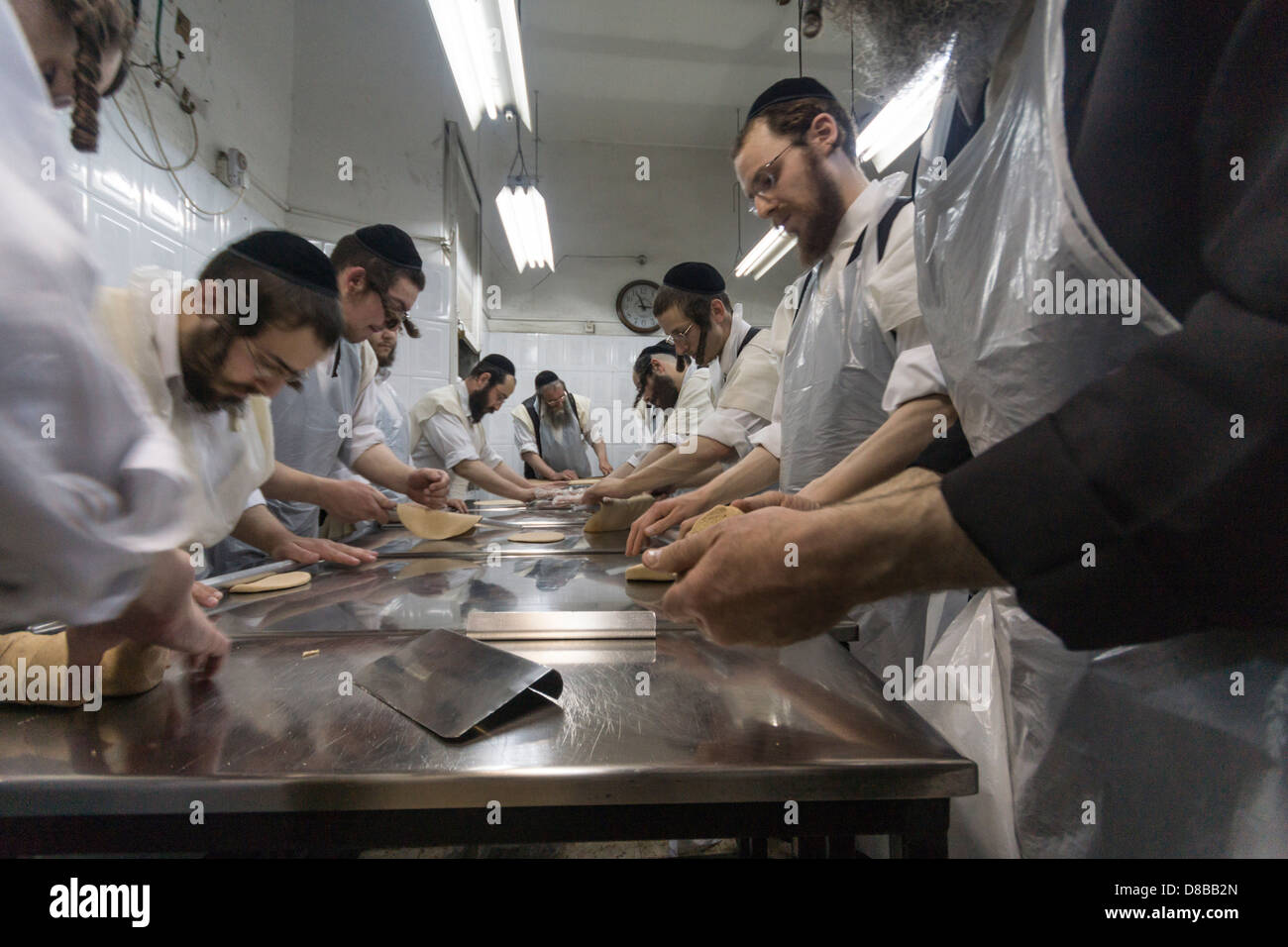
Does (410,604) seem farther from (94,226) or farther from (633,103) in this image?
(633,103)

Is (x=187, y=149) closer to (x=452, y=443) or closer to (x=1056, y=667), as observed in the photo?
(x=452, y=443)

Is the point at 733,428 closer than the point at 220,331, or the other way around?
the point at 220,331

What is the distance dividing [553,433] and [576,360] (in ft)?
4.33

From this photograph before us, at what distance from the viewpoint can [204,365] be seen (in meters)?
1.14

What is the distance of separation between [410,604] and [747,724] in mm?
765

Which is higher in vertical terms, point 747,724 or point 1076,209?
point 1076,209

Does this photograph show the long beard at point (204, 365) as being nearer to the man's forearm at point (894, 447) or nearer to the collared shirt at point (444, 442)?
the man's forearm at point (894, 447)

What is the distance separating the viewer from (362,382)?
2521 mm

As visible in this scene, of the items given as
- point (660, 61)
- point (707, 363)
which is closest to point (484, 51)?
point (707, 363)

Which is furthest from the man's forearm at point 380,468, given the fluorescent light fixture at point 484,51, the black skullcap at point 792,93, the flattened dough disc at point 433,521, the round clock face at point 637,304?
the round clock face at point 637,304

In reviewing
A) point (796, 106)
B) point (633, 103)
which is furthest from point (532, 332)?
point (796, 106)

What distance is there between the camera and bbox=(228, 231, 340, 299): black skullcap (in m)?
1.14

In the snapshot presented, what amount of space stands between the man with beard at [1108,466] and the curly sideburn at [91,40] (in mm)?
910

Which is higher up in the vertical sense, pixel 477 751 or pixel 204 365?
pixel 204 365
